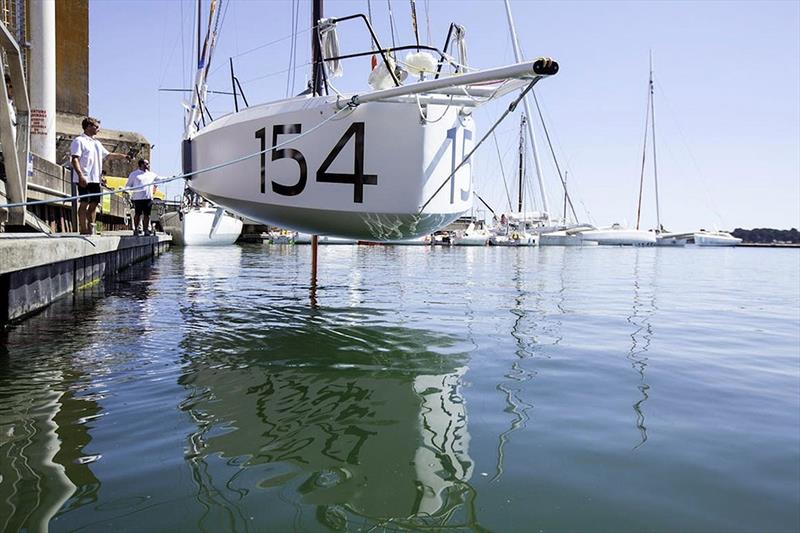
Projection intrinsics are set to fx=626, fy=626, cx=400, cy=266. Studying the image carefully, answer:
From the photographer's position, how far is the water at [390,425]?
2.43 meters

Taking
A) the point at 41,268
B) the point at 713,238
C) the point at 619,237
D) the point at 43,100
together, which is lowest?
the point at 41,268

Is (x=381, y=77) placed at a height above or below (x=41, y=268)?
above

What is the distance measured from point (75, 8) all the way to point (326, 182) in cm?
2846

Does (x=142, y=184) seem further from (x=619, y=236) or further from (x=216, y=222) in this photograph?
(x=619, y=236)

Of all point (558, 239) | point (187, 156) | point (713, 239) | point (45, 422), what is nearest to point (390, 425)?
point (45, 422)

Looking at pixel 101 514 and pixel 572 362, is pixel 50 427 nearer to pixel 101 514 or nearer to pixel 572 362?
pixel 101 514

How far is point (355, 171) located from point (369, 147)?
338mm

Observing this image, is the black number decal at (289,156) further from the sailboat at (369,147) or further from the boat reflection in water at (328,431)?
the boat reflection in water at (328,431)

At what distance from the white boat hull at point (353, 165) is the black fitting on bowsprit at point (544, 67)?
5.94ft

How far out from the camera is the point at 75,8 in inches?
1166

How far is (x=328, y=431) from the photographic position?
3.30m

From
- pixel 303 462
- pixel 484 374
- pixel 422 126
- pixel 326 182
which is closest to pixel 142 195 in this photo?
pixel 326 182

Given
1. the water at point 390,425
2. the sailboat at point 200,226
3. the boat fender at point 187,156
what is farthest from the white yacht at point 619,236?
the water at point 390,425

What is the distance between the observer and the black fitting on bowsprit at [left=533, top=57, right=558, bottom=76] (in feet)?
19.4
